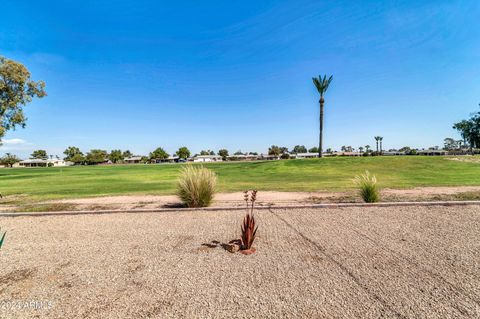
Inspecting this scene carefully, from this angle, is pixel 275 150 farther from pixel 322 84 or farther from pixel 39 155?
pixel 39 155

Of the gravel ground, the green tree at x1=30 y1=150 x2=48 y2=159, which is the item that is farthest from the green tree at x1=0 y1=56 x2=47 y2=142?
the green tree at x1=30 y1=150 x2=48 y2=159

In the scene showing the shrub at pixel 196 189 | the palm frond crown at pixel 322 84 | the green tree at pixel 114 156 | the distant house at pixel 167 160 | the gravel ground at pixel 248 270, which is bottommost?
the gravel ground at pixel 248 270

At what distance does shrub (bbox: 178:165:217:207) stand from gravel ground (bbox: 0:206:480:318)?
98.2 inches

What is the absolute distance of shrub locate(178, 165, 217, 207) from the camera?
9.39 metres

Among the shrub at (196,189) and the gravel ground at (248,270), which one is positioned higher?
the shrub at (196,189)

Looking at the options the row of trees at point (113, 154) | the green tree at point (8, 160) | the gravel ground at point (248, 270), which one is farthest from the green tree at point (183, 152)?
the gravel ground at point (248, 270)

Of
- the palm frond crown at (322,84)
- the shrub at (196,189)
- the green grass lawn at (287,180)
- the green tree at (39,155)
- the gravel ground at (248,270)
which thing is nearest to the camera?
the gravel ground at (248,270)

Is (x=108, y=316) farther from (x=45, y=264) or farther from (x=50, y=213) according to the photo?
(x=50, y=213)

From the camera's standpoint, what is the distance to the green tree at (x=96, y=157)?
406ft

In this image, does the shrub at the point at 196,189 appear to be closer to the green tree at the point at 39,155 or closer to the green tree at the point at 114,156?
the green tree at the point at 114,156

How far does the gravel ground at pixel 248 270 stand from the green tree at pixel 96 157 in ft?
441

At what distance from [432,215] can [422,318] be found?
5911 millimetres

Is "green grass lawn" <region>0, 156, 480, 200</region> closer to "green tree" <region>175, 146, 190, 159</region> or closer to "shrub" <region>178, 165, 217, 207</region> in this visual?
"shrub" <region>178, 165, 217, 207</region>

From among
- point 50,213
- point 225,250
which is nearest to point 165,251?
point 225,250
